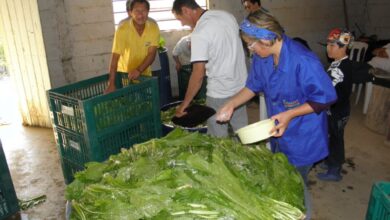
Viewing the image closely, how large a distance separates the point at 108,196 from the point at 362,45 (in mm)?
5923

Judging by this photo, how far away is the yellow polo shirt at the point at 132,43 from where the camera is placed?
148 inches

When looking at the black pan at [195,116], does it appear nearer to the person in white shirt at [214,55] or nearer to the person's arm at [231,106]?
the person in white shirt at [214,55]

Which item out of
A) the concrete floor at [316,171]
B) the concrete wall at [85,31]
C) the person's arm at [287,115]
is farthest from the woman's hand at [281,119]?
the concrete wall at [85,31]

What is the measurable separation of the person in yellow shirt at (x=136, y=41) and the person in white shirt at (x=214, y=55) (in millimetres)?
658

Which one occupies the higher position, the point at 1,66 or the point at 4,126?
the point at 1,66

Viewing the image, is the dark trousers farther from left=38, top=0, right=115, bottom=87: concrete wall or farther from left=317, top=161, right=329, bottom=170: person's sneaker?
left=38, top=0, right=115, bottom=87: concrete wall

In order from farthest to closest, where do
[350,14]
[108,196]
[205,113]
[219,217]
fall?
1. [350,14]
2. [205,113]
3. [108,196]
4. [219,217]

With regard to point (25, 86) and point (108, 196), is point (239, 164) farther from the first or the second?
point (25, 86)

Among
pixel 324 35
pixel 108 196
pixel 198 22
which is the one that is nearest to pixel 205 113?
pixel 198 22

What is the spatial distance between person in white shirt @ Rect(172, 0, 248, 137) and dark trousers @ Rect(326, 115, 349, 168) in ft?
3.69

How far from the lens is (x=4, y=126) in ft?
18.3

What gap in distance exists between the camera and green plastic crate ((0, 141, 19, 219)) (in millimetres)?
2922

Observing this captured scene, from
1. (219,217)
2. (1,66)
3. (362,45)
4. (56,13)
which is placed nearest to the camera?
(219,217)

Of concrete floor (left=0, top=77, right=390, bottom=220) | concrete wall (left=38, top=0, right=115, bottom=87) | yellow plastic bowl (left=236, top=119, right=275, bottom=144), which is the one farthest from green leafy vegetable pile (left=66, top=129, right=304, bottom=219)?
concrete wall (left=38, top=0, right=115, bottom=87)
